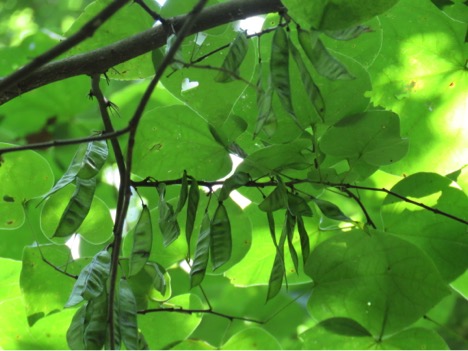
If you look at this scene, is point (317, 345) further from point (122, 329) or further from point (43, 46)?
point (43, 46)

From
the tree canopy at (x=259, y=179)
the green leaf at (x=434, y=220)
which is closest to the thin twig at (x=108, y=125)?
the tree canopy at (x=259, y=179)

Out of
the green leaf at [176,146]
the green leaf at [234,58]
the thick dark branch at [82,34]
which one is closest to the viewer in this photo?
the thick dark branch at [82,34]

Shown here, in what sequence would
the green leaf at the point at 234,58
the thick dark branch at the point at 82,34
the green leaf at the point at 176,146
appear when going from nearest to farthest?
the thick dark branch at the point at 82,34 < the green leaf at the point at 234,58 < the green leaf at the point at 176,146

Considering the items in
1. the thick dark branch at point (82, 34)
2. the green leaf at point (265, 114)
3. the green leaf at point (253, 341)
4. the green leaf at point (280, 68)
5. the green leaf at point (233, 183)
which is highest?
the thick dark branch at point (82, 34)

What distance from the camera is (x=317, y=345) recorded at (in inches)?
20.8

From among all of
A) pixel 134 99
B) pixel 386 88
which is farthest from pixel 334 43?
pixel 134 99

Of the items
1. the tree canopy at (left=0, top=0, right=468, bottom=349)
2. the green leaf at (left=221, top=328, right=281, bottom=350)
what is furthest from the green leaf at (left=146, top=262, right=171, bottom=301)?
the green leaf at (left=221, top=328, right=281, bottom=350)

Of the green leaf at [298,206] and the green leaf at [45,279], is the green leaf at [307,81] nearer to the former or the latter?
the green leaf at [298,206]

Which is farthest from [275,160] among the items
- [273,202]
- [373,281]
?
[373,281]

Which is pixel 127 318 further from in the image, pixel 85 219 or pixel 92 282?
pixel 85 219

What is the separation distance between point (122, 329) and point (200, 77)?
18 cm

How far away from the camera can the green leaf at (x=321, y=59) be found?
0.35 m

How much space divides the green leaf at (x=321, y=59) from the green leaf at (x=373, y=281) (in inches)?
7.4

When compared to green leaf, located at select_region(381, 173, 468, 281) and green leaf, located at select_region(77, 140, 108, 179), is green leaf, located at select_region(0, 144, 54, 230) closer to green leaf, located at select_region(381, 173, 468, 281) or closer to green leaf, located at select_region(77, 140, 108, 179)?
green leaf, located at select_region(77, 140, 108, 179)
